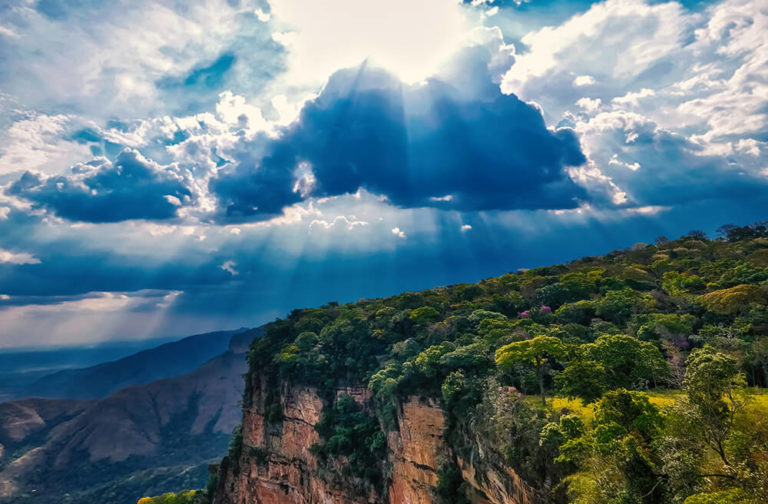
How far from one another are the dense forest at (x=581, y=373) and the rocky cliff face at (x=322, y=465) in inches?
47.0

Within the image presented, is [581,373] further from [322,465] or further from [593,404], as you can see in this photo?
[322,465]

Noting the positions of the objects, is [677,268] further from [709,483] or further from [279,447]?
[279,447]

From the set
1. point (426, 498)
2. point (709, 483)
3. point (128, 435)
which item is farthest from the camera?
point (128, 435)

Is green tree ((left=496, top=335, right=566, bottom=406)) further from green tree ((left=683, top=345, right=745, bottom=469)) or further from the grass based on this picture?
green tree ((left=683, top=345, right=745, bottom=469))

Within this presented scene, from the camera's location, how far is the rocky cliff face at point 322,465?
26797 millimetres

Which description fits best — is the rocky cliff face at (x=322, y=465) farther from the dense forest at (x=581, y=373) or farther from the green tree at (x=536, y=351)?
the green tree at (x=536, y=351)

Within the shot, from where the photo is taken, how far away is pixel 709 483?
1327 cm

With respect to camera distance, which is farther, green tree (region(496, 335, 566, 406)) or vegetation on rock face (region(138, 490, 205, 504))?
vegetation on rock face (region(138, 490, 205, 504))

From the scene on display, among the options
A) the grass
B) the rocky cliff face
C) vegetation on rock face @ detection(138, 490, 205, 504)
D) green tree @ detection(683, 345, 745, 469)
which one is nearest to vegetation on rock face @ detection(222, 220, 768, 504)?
green tree @ detection(683, 345, 745, 469)

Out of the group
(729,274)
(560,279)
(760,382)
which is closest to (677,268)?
(729,274)

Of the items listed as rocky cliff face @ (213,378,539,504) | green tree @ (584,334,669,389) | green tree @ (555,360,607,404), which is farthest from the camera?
rocky cliff face @ (213,378,539,504)

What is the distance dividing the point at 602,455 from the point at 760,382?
15.0 meters

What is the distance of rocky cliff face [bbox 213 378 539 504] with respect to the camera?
1055 inches

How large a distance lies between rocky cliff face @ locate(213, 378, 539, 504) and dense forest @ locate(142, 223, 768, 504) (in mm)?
1194
